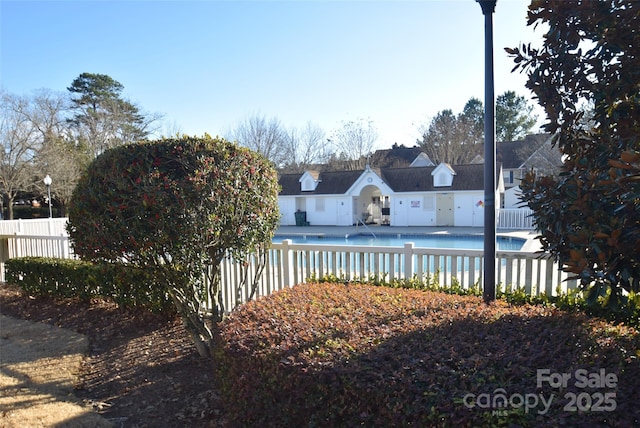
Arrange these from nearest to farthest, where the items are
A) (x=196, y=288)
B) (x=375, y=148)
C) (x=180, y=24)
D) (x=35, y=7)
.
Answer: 1. (x=196, y=288)
2. (x=35, y=7)
3. (x=180, y=24)
4. (x=375, y=148)

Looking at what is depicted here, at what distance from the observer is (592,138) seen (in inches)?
111

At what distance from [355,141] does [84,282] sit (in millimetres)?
34323

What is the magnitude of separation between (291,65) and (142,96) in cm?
2794

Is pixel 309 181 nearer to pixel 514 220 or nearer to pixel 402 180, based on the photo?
pixel 402 180

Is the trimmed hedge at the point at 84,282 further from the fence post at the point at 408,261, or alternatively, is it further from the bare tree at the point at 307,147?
the bare tree at the point at 307,147

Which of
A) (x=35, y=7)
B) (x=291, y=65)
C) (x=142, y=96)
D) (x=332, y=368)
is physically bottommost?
(x=332, y=368)

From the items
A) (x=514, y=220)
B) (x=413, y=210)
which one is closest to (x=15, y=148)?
(x=413, y=210)

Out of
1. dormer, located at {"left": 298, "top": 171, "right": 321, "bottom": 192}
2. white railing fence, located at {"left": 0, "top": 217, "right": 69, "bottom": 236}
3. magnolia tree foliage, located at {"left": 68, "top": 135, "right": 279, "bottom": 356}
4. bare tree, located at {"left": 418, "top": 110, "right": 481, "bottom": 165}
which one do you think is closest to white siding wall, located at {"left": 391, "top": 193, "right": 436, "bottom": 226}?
dormer, located at {"left": 298, "top": 171, "right": 321, "bottom": 192}

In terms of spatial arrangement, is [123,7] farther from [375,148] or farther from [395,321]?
[375,148]

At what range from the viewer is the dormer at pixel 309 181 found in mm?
27688

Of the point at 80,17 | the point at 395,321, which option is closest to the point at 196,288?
the point at 395,321

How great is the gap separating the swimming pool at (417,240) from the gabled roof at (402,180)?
5.01 metres

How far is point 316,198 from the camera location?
91.0ft

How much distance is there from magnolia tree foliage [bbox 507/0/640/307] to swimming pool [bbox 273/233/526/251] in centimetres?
1362
